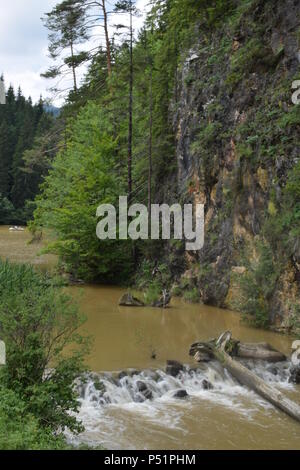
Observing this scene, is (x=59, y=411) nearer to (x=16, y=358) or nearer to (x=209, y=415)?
(x=16, y=358)

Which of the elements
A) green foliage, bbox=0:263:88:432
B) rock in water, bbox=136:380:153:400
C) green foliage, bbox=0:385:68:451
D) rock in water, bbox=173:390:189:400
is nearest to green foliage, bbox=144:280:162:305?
rock in water, bbox=136:380:153:400

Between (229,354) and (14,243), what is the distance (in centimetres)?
2989

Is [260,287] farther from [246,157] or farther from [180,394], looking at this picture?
[180,394]

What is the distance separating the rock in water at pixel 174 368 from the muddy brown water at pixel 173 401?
17cm

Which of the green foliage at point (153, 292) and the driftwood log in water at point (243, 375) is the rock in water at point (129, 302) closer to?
the green foliage at point (153, 292)

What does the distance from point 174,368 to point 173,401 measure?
1.17 m

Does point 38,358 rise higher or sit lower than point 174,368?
higher

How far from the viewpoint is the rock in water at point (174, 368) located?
10227mm

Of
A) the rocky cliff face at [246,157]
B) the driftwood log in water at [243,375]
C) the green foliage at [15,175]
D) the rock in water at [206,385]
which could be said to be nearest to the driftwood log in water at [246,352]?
the driftwood log in water at [243,375]

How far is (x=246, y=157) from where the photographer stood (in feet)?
52.7

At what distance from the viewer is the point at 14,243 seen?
38469mm

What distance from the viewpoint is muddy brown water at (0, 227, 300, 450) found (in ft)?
24.5

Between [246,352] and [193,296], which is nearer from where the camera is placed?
[246,352]

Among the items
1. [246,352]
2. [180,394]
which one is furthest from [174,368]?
[246,352]
